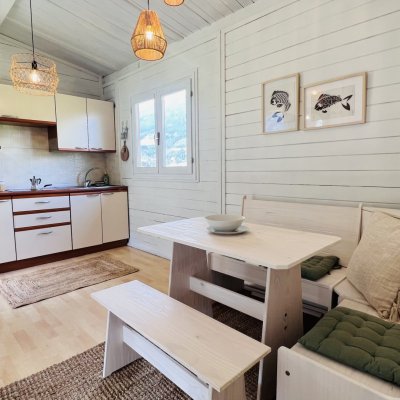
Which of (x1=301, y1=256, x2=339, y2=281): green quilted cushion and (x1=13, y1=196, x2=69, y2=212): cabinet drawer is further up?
(x1=13, y1=196, x2=69, y2=212): cabinet drawer

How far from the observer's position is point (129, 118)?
4.05 m

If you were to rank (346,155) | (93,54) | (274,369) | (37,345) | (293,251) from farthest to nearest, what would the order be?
(93,54), (346,155), (37,345), (274,369), (293,251)

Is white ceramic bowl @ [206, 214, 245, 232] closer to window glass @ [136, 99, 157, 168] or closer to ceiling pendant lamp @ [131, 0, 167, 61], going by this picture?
ceiling pendant lamp @ [131, 0, 167, 61]

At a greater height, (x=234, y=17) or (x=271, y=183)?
(x=234, y=17)

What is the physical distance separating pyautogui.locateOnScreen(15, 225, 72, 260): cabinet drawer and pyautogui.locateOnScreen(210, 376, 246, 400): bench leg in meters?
3.09

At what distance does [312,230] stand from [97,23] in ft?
10.1

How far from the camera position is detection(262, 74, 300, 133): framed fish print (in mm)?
2309

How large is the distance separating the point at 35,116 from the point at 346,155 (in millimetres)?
3467

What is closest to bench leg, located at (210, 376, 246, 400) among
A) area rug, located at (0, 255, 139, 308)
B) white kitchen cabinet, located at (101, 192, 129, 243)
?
area rug, located at (0, 255, 139, 308)

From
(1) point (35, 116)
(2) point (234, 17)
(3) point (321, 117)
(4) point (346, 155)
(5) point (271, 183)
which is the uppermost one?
(2) point (234, 17)

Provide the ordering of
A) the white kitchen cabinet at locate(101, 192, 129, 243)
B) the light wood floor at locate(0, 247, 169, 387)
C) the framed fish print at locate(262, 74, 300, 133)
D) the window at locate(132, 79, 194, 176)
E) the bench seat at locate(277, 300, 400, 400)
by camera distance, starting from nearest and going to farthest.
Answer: the bench seat at locate(277, 300, 400, 400) < the light wood floor at locate(0, 247, 169, 387) < the framed fish print at locate(262, 74, 300, 133) < the window at locate(132, 79, 194, 176) < the white kitchen cabinet at locate(101, 192, 129, 243)

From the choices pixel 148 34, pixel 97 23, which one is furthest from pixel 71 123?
pixel 148 34

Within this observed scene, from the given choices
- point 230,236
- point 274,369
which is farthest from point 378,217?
point 274,369

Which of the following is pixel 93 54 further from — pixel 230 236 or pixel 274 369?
pixel 274 369
